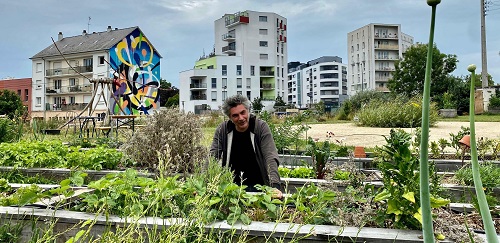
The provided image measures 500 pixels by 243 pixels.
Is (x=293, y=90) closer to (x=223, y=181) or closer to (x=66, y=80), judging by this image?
(x=66, y=80)

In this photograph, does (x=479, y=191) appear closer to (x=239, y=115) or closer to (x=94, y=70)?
(x=239, y=115)

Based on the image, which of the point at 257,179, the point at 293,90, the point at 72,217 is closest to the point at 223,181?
the point at 72,217

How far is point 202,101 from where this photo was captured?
6388 cm

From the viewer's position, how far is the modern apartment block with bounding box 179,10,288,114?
6406 centimetres

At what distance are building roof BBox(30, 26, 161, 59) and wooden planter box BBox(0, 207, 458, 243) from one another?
137ft

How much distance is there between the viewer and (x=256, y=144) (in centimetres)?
377

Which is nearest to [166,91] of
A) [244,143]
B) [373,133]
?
[373,133]

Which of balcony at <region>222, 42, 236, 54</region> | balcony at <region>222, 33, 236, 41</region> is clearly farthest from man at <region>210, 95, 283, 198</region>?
balcony at <region>222, 33, 236, 41</region>

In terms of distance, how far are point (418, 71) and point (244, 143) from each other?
1644 inches

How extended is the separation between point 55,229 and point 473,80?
92.6 inches

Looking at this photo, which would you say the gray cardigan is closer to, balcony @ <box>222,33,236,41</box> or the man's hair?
the man's hair

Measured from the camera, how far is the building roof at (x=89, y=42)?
44.0m

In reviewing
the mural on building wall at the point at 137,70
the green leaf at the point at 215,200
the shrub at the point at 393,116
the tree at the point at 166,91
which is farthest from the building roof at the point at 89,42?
the green leaf at the point at 215,200

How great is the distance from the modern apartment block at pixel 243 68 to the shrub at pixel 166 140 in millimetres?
57341
